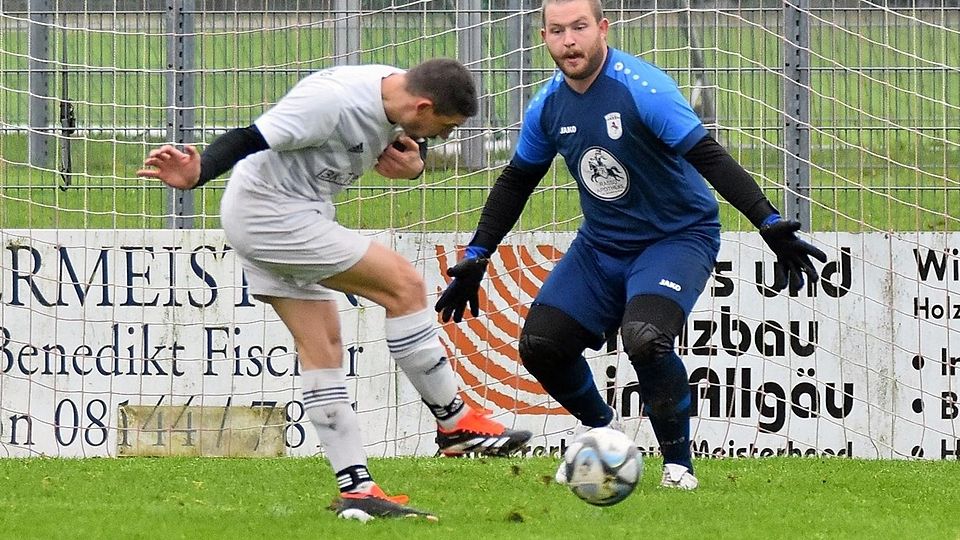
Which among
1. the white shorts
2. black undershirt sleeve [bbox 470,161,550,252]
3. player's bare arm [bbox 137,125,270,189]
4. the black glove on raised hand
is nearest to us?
player's bare arm [bbox 137,125,270,189]

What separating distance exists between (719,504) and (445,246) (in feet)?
10.9

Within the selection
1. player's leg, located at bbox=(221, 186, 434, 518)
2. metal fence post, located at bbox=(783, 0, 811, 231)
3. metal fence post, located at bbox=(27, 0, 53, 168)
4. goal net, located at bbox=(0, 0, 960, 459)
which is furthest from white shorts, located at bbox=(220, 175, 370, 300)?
metal fence post, located at bbox=(783, 0, 811, 231)

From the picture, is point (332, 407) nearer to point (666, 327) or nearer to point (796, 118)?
point (666, 327)

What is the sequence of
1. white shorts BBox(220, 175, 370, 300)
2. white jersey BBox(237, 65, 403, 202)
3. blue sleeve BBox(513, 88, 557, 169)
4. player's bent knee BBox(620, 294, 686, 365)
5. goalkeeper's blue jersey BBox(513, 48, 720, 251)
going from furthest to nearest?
blue sleeve BBox(513, 88, 557, 169) → goalkeeper's blue jersey BBox(513, 48, 720, 251) → player's bent knee BBox(620, 294, 686, 365) → white shorts BBox(220, 175, 370, 300) → white jersey BBox(237, 65, 403, 202)

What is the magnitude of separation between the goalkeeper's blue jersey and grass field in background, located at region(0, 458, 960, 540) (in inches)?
45.4

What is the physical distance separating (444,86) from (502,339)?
150 inches

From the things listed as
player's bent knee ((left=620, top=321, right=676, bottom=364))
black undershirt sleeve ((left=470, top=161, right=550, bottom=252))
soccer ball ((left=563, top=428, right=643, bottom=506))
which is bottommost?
soccer ball ((left=563, top=428, right=643, bottom=506))

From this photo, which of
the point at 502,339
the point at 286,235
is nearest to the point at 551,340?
the point at 286,235

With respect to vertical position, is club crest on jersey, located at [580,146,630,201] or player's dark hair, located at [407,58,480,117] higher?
player's dark hair, located at [407,58,480,117]

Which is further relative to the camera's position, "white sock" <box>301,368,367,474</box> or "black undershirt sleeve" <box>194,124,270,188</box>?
"white sock" <box>301,368,367,474</box>

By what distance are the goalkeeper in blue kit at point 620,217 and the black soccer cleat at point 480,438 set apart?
2.57ft

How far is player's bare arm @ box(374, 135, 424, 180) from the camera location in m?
6.21

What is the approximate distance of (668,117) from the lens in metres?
6.61

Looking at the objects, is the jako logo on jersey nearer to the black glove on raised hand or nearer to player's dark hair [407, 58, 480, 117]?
the black glove on raised hand
